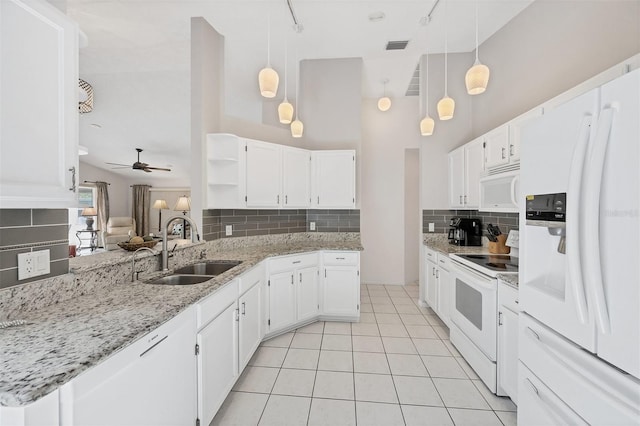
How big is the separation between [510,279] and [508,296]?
116mm

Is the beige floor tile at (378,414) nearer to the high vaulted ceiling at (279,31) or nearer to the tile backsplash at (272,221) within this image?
the tile backsplash at (272,221)

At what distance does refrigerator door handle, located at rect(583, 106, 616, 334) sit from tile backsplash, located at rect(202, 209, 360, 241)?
286 cm

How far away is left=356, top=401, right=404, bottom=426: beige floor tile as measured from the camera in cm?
173

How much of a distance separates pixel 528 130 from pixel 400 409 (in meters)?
1.88

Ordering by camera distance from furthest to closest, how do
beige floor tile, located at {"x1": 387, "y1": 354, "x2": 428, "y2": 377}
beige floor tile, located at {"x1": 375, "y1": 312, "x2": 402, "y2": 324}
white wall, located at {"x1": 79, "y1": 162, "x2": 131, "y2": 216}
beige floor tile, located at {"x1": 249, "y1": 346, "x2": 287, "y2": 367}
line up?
white wall, located at {"x1": 79, "y1": 162, "x2": 131, "y2": 216} → beige floor tile, located at {"x1": 375, "y1": 312, "x2": 402, "y2": 324} → beige floor tile, located at {"x1": 249, "y1": 346, "x2": 287, "y2": 367} → beige floor tile, located at {"x1": 387, "y1": 354, "x2": 428, "y2": 377}

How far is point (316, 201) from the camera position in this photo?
11.7 feet

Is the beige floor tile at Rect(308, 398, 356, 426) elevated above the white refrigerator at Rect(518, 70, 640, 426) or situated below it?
below

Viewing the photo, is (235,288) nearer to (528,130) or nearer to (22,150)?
(22,150)

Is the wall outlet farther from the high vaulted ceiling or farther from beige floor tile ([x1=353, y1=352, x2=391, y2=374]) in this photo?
the high vaulted ceiling

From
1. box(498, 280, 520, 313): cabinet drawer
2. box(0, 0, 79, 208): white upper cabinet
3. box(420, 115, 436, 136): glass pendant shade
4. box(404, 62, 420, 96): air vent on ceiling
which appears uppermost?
box(404, 62, 420, 96): air vent on ceiling

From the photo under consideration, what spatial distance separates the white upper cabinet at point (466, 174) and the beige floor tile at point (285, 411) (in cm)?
259

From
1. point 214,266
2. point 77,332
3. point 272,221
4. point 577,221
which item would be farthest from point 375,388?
Result: point 272,221

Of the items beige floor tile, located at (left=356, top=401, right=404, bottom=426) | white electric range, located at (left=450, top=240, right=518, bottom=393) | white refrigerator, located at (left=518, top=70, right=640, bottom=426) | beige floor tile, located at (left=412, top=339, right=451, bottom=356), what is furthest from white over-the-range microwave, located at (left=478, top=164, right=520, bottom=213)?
beige floor tile, located at (left=356, top=401, right=404, bottom=426)

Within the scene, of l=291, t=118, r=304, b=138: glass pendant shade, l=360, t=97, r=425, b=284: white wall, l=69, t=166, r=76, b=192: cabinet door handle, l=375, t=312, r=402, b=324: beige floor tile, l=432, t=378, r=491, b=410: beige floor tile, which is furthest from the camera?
l=360, t=97, r=425, b=284: white wall
